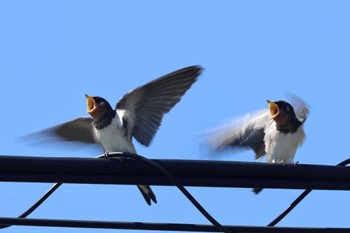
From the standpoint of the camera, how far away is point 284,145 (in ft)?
21.5

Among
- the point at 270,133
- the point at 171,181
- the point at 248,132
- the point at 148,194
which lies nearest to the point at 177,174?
the point at 171,181

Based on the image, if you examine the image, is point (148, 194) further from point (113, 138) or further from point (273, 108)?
point (273, 108)

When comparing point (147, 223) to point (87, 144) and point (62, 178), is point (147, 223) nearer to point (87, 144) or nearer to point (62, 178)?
point (62, 178)

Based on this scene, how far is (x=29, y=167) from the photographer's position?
150 inches

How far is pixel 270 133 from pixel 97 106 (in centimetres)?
124

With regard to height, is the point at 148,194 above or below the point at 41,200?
below

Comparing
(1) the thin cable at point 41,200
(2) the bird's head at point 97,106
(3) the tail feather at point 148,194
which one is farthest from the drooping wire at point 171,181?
(2) the bird's head at point 97,106

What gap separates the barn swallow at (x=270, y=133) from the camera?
6.58 m

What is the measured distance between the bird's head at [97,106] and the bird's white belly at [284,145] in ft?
3.70

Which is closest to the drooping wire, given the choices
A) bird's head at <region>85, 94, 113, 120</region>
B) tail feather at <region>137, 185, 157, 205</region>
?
tail feather at <region>137, 185, 157, 205</region>

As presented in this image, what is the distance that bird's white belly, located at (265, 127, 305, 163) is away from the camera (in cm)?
657

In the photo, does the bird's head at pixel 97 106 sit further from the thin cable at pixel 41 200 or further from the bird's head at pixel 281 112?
the thin cable at pixel 41 200

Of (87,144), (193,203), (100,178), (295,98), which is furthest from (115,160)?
(295,98)

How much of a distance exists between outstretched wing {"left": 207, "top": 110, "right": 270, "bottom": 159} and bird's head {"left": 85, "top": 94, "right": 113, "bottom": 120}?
86 centimetres
